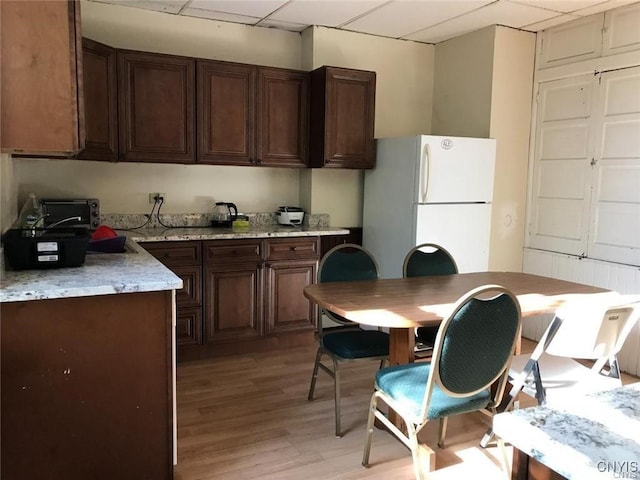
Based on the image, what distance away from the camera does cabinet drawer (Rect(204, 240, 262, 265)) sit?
3754 mm

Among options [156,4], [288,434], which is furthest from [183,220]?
[288,434]

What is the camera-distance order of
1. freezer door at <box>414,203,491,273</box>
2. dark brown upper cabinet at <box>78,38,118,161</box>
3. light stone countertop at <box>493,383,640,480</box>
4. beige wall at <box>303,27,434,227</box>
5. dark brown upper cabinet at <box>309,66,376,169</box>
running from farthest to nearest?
beige wall at <box>303,27,434,227</box>, dark brown upper cabinet at <box>309,66,376,169</box>, freezer door at <box>414,203,491,273</box>, dark brown upper cabinet at <box>78,38,118,161</box>, light stone countertop at <box>493,383,640,480</box>

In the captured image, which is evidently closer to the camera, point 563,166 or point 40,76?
point 40,76

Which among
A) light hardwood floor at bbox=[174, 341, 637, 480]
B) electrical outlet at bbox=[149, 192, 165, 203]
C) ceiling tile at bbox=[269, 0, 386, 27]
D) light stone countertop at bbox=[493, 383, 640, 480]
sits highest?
ceiling tile at bbox=[269, 0, 386, 27]

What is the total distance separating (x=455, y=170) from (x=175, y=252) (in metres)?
2.17

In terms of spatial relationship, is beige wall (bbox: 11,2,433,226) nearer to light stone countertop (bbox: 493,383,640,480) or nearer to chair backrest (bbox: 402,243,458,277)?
chair backrest (bbox: 402,243,458,277)

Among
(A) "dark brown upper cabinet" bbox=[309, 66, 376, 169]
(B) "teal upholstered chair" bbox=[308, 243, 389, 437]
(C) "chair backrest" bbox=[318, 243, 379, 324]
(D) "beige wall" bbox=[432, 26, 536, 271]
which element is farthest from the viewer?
(D) "beige wall" bbox=[432, 26, 536, 271]

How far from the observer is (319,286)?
2.83 meters

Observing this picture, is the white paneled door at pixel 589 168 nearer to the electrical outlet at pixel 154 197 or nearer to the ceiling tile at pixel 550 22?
the ceiling tile at pixel 550 22

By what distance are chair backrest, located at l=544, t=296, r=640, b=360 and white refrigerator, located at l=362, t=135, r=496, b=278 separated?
180 cm

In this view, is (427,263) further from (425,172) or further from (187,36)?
→ (187,36)

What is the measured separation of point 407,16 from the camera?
13.4 ft

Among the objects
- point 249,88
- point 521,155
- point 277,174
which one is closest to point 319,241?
point 277,174

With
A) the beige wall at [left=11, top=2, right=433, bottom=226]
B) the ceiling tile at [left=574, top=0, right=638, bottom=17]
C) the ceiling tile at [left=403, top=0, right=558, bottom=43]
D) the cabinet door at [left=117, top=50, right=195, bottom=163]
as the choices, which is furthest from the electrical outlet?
the ceiling tile at [left=574, top=0, right=638, bottom=17]
